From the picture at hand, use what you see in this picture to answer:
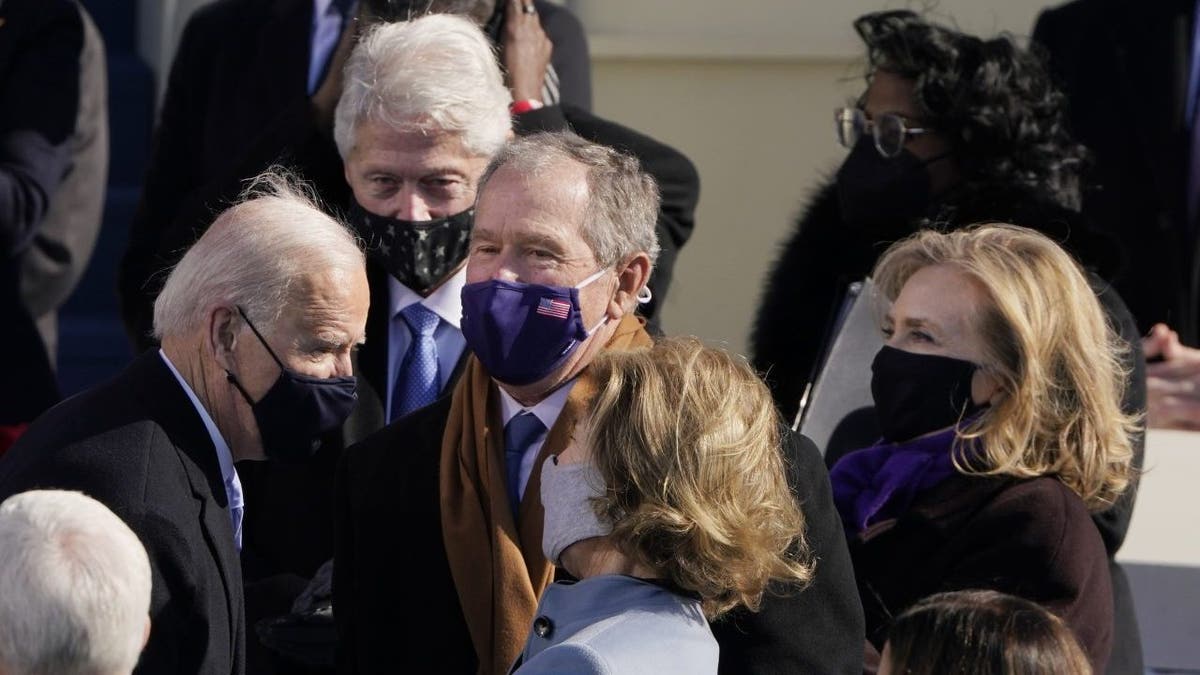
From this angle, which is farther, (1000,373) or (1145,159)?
(1145,159)

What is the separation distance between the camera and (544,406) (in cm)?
A: 325

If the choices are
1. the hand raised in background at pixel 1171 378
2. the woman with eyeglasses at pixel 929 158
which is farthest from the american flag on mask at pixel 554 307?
the hand raised in background at pixel 1171 378

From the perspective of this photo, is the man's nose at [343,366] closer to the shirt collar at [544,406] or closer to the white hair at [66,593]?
the shirt collar at [544,406]

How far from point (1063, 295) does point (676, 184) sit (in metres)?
1.16

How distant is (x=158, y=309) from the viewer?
309cm

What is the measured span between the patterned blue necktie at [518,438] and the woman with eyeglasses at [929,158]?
4.65ft

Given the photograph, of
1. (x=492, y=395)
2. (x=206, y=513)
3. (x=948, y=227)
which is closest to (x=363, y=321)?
(x=492, y=395)

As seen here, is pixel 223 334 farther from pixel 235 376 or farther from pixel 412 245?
pixel 412 245

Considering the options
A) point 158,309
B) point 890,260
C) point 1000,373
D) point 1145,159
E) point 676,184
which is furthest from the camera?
point 1145,159

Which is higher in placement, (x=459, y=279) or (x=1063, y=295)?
(x=1063, y=295)

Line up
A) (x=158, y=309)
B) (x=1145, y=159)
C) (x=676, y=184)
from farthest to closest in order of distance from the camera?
(x=1145, y=159) < (x=676, y=184) < (x=158, y=309)

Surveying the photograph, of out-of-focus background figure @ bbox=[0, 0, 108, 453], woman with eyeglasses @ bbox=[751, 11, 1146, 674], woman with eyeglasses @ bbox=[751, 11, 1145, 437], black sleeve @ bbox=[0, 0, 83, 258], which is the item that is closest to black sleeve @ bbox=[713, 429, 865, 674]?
woman with eyeglasses @ bbox=[751, 11, 1146, 674]

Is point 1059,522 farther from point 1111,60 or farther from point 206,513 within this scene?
point 1111,60

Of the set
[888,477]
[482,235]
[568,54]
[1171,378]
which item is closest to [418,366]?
[482,235]
